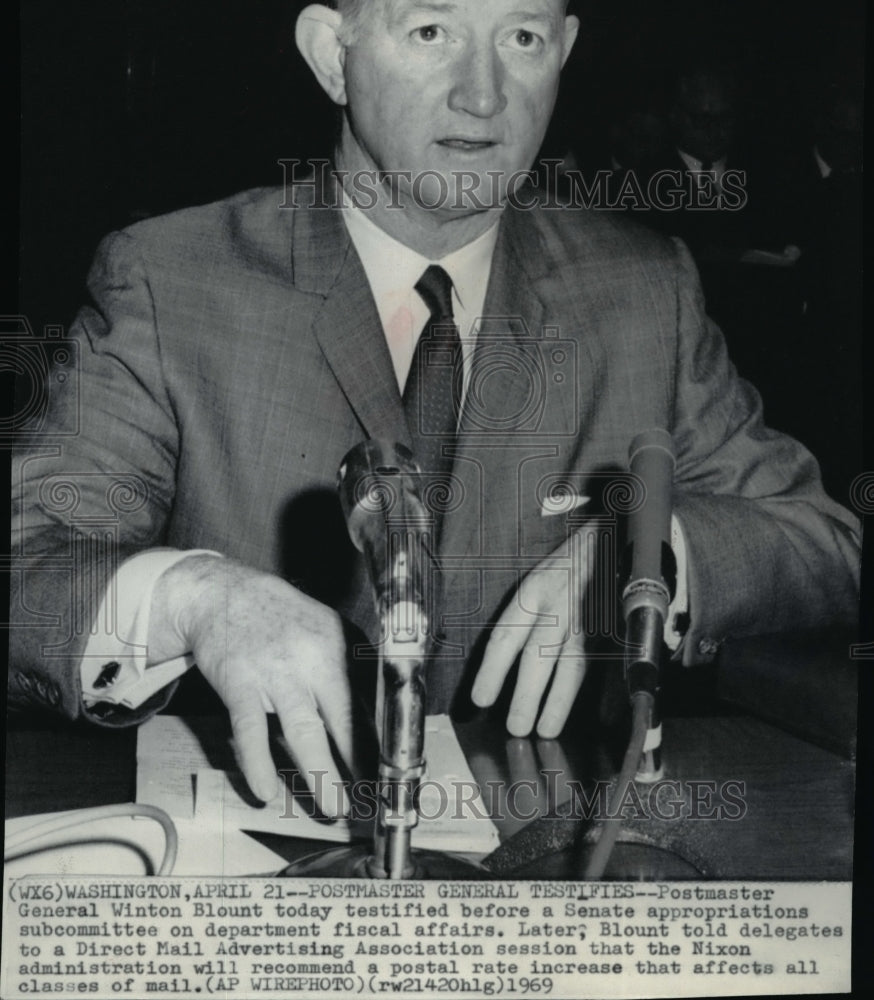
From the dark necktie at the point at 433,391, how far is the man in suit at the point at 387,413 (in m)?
0.01

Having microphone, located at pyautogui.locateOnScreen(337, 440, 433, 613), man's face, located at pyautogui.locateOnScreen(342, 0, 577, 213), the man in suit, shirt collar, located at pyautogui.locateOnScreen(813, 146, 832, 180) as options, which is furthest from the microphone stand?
shirt collar, located at pyautogui.locateOnScreen(813, 146, 832, 180)

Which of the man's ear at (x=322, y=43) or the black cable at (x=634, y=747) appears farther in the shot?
the man's ear at (x=322, y=43)

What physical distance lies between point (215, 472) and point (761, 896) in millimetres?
716

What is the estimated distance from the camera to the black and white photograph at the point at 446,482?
4.26ft

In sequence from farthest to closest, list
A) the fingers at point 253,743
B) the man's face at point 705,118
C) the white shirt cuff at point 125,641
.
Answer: the man's face at point 705,118 → the white shirt cuff at point 125,641 → the fingers at point 253,743

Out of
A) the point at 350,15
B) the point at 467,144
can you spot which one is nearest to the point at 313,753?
the point at 467,144

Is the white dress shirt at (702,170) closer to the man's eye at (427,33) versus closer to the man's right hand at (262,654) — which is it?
the man's eye at (427,33)

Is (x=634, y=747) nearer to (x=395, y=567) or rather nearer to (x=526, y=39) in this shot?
(x=395, y=567)

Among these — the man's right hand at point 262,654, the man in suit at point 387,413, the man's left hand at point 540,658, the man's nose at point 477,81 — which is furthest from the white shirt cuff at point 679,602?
the man's nose at point 477,81

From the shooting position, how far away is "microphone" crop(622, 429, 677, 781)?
1106 millimetres

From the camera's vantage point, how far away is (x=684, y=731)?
4.62ft

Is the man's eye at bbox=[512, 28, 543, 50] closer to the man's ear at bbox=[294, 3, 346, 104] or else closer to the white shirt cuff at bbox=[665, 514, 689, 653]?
the man's ear at bbox=[294, 3, 346, 104]

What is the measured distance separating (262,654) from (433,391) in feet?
1.11

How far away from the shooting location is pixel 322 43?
1.39 m
